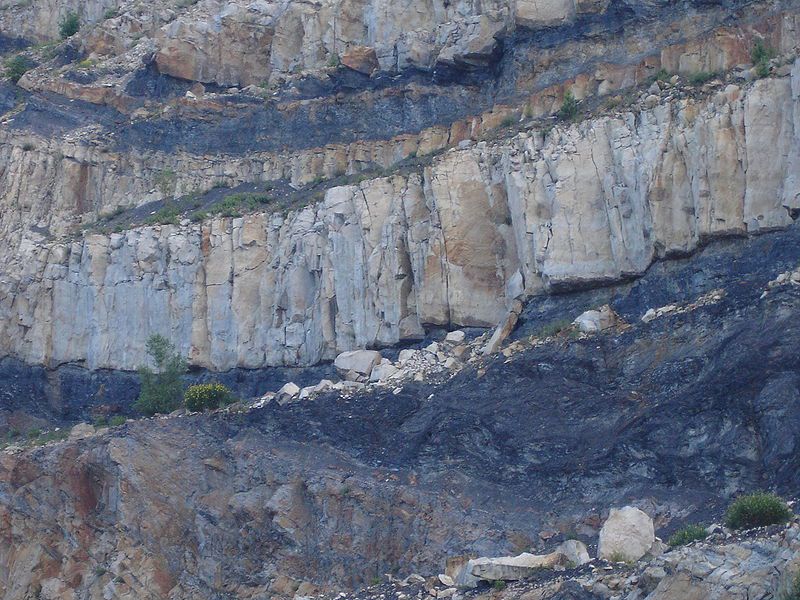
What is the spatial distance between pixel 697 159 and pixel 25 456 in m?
17.0

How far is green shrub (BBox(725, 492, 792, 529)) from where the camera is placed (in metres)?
26.3

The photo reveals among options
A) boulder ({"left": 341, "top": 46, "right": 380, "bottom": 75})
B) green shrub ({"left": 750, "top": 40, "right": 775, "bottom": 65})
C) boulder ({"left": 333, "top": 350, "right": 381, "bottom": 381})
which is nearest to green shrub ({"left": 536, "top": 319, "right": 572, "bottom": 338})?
boulder ({"left": 333, "top": 350, "right": 381, "bottom": 381})

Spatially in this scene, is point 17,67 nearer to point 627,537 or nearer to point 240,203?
point 240,203

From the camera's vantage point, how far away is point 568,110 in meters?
40.5

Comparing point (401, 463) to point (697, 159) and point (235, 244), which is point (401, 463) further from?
point (235, 244)

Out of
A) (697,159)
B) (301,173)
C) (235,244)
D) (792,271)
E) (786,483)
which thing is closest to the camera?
(786,483)

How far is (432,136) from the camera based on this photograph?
4531 centimetres

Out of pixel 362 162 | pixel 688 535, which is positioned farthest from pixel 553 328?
pixel 362 162

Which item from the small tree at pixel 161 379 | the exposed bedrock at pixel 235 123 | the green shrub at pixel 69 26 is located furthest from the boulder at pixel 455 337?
the green shrub at pixel 69 26

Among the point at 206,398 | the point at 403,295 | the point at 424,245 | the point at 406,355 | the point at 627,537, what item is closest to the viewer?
the point at 627,537

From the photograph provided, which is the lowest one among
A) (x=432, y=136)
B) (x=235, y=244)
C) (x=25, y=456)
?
(x=25, y=456)

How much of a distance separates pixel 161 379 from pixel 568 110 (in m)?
12.5

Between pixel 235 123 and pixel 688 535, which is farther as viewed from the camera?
pixel 235 123

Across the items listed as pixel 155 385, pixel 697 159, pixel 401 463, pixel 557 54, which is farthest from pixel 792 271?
pixel 155 385
